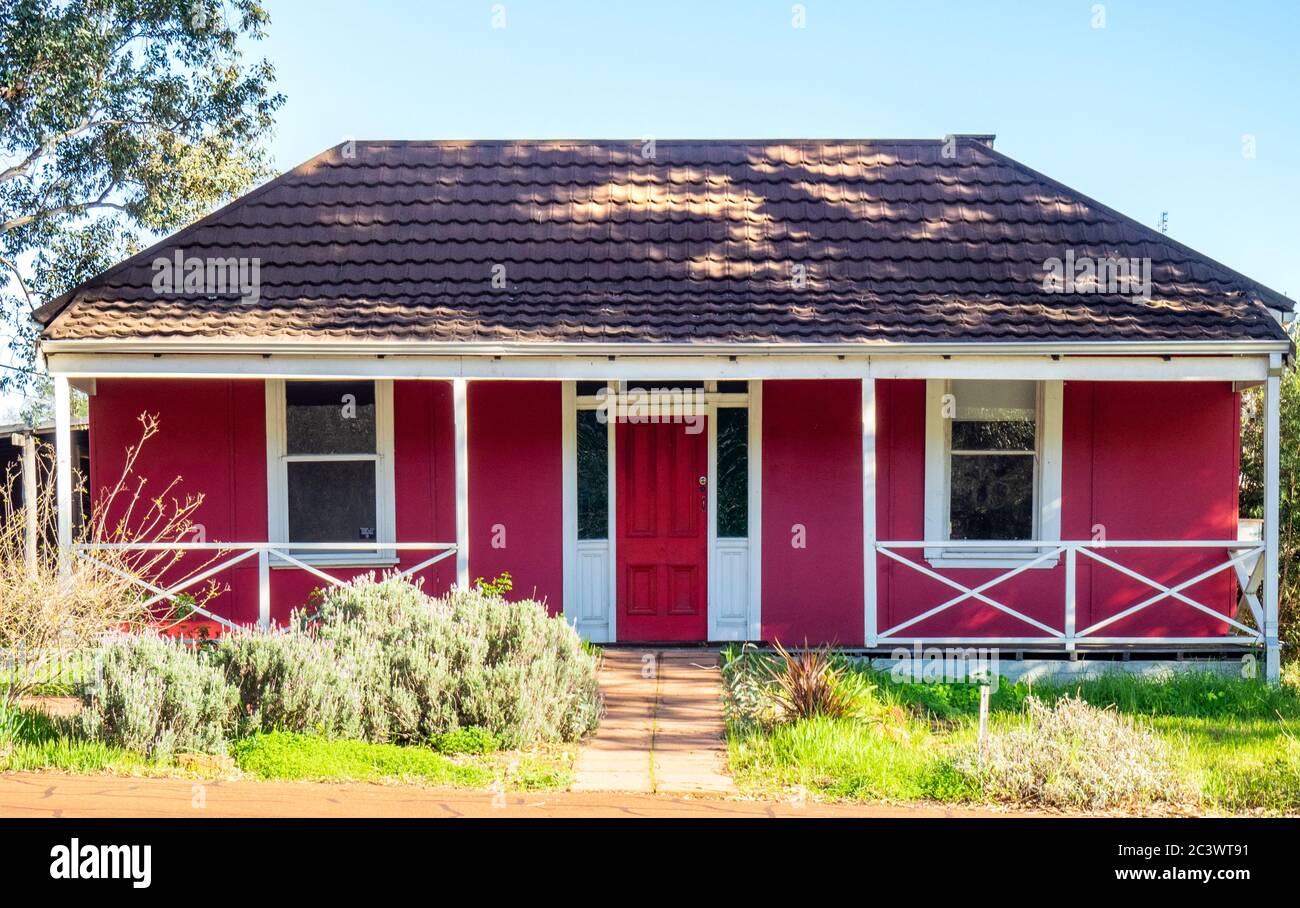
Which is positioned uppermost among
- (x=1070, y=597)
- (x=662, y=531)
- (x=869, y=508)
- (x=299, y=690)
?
(x=869, y=508)

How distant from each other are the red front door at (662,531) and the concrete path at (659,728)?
14.3 inches

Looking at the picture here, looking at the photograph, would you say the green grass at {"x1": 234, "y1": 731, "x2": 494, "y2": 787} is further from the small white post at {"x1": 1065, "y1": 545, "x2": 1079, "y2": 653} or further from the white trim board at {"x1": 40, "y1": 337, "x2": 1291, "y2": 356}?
the small white post at {"x1": 1065, "y1": 545, "x2": 1079, "y2": 653}

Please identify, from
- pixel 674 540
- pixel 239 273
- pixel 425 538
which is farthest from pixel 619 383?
pixel 239 273

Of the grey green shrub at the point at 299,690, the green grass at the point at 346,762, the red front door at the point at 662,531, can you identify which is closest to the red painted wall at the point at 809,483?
the red front door at the point at 662,531

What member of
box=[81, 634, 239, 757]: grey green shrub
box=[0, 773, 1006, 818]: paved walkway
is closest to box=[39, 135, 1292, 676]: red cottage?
box=[81, 634, 239, 757]: grey green shrub

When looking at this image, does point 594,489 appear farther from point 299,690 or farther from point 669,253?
point 299,690

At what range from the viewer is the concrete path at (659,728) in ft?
20.8

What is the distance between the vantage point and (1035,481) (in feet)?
34.2

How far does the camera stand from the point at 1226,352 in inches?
358

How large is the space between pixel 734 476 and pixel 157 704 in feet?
18.0

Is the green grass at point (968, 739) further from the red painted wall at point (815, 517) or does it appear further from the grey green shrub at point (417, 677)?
the red painted wall at point (815, 517)

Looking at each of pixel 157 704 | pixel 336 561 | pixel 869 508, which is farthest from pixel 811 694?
pixel 336 561

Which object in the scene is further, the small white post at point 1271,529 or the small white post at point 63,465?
the small white post at point 1271,529
